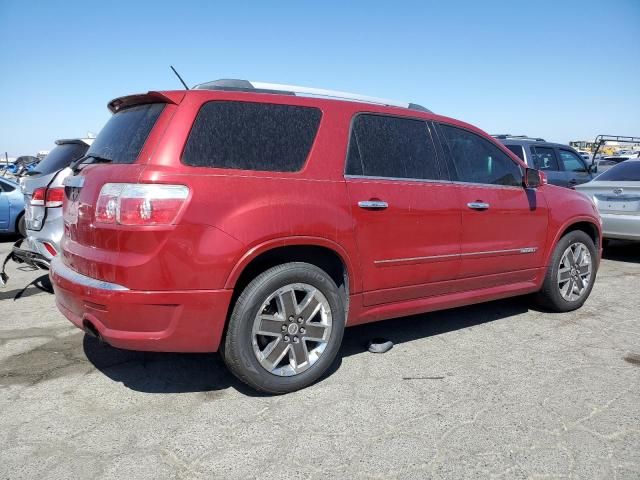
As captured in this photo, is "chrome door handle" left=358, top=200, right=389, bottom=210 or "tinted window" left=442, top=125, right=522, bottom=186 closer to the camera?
"chrome door handle" left=358, top=200, right=389, bottom=210

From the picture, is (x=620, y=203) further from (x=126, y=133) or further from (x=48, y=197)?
(x=48, y=197)

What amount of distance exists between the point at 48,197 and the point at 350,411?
408 cm

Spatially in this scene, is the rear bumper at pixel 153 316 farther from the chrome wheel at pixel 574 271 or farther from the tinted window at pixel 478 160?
the chrome wheel at pixel 574 271

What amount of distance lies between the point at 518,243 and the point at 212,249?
2822 millimetres

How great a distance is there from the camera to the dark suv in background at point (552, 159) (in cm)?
917

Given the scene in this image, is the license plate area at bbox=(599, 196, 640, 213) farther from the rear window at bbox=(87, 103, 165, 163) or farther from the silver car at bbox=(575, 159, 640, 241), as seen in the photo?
the rear window at bbox=(87, 103, 165, 163)

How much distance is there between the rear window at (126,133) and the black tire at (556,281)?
12.2 feet

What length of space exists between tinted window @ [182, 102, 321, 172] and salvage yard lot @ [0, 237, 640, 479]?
1.43m

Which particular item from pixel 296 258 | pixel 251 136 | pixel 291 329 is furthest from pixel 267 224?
pixel 291 329

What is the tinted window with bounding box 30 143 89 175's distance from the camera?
20.8ft

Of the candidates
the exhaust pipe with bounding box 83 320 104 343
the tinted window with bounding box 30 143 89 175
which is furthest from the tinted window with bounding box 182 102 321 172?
the tinted window with bounding box 30 143 89 175

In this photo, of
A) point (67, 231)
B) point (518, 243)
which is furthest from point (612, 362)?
point (67, 231)

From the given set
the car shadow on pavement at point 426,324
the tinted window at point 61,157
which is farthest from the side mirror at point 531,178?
the tinted window at point 61,157

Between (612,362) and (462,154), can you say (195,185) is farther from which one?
(612,362)
